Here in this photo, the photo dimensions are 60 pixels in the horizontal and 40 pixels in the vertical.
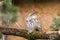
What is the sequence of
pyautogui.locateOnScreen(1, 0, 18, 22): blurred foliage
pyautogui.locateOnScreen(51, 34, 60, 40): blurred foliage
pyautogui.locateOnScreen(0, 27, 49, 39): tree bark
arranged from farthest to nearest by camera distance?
pyautogui.locateOnScreen(0, 27, 49, 39): tree bark
pyautogui.locateOnScreen(51, 34, 60, 40): blurred foliage
pyautogui.locateOnScreen(1, 0, 18, 22): blurred foliage

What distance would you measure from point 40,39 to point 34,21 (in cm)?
34

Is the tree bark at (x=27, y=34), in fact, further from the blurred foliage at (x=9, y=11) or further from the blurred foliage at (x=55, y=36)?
the blurred foliage at (x=9, y=11)

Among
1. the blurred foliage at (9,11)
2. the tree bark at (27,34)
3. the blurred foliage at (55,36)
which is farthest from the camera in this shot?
the tree bark at (27,34)

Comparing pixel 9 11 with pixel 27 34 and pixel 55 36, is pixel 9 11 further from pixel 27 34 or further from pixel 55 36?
pixel 27 34

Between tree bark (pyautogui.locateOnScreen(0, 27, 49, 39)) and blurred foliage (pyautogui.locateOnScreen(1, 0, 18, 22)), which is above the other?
blurred foliage (pyautogui.locateOnScreen(1, 0, 18, 22))

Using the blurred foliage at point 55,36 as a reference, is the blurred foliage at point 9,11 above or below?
above

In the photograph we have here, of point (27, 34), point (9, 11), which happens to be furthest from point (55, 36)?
point (9, 11)

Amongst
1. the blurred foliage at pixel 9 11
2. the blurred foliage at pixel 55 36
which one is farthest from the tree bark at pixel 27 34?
the blurred foliage at pixel 9 11

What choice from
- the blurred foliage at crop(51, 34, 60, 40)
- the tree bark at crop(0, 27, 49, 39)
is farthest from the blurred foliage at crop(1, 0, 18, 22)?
the tree bark at crop(0, 27, 49, 39)

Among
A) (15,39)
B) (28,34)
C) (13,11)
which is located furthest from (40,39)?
(13,11)

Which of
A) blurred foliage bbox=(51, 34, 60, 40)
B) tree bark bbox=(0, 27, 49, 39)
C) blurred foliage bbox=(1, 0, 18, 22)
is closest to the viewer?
blurred foliage bbox=(1, 0, 18, 22)

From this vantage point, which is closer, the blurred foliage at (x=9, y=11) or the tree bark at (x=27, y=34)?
the blurred foliage at (x=9, y=11)

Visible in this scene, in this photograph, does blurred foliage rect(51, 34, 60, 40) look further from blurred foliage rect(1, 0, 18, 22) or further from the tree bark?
blurred foliage rect(1, 0, 18, 22)

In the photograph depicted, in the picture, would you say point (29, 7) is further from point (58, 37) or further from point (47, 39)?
point (58, 37)
